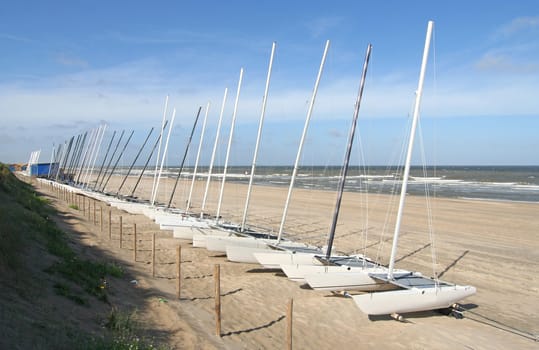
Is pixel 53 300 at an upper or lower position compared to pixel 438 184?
lower

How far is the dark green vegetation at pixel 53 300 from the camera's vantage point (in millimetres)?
5430

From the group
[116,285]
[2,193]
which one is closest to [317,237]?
[116,285]

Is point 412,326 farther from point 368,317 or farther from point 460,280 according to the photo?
point 460,280

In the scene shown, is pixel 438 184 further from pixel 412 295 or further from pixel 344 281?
pixel 412 295

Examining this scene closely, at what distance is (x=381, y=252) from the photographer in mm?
16891

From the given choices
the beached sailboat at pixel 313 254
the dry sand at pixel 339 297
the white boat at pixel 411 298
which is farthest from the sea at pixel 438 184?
the dry sand at pixel 339 297

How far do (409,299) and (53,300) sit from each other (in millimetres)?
7408

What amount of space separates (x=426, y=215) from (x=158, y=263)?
2008 cm

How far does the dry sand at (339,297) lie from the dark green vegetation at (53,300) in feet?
2.76

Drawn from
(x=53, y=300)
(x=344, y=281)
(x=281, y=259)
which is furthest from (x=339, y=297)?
(x=53, y=300)

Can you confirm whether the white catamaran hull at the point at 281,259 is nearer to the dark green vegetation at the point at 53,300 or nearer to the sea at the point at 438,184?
the sea at the point at 438,184

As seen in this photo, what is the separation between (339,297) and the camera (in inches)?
428

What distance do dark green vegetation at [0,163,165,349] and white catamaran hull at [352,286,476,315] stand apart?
490 centimetres

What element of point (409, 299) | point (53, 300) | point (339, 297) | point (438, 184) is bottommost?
point (339, 297)
